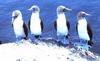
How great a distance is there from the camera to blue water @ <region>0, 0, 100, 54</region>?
31828mm

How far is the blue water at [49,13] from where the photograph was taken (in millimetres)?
31828

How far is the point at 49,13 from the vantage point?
3538cm

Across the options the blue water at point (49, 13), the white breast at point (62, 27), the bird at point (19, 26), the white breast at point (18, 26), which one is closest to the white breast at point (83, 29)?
the white breast at point (62, 27)

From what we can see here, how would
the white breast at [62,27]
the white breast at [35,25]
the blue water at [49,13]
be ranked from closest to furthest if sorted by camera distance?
the white breast at [35,25] < the white breast at [62,27] < the blue water at [49,13]

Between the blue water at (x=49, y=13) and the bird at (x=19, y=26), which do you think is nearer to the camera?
the bird at (x=19, y=26)

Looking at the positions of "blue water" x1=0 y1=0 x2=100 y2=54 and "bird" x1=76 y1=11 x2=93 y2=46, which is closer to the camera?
"bird" x1=76 y1=11 x2=93 y2=46

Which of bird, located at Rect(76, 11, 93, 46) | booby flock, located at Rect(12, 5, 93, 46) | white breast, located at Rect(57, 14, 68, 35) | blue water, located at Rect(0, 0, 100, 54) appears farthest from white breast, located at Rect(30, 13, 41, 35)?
blue water, located at Rect(0, 0, 100, 54)

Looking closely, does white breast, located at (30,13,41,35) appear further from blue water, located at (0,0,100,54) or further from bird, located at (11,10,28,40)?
blue water, located at (0,0,100,54)

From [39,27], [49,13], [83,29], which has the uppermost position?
→ [49,13]

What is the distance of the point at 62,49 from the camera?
69.3ft

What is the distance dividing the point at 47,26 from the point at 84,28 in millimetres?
10544

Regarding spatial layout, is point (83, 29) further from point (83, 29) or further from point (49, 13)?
point (49, 13)

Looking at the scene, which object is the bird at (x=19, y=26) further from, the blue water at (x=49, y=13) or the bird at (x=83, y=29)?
the blue water at (x=49, y=13)

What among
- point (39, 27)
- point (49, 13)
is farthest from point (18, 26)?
point (49, 13)
